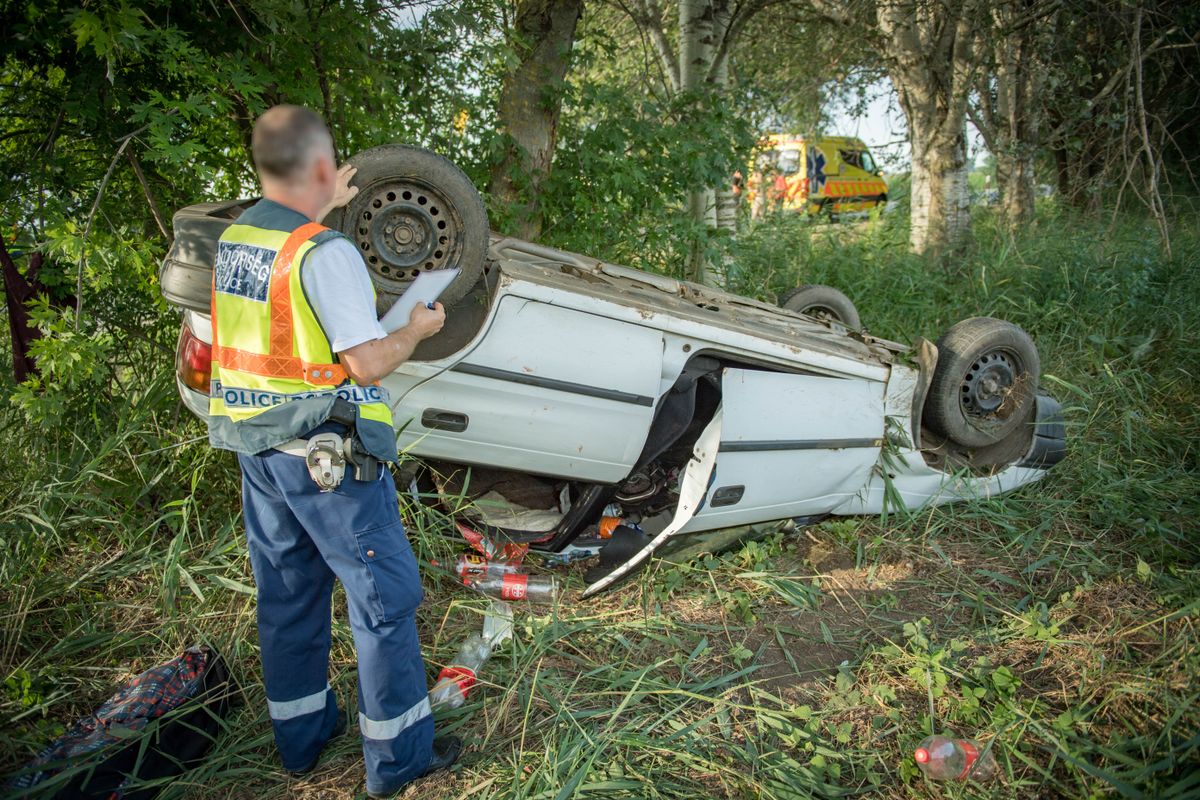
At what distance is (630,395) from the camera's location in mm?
2812

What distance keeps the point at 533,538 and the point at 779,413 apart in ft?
3.85

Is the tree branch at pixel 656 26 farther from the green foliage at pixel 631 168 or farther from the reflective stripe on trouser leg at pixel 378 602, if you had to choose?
the reflective stripe on trouser leg at pixel 378 602

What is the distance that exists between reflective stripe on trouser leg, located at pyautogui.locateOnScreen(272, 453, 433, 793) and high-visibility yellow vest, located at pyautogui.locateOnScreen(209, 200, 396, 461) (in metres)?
0.12

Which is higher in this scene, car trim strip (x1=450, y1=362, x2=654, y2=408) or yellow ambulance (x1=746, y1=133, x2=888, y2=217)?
yellow ambulance (x1=746, y1=133, x2=888, y2=217)

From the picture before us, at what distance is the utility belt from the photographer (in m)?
1.87

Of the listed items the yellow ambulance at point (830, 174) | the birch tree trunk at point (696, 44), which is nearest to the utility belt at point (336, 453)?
the birch tree trunk at point (696, 44)

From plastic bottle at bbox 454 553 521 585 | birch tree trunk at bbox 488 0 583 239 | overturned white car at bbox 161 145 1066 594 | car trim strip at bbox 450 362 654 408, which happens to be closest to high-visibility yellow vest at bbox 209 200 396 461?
overturned white car at bbox 161 145 1066 594

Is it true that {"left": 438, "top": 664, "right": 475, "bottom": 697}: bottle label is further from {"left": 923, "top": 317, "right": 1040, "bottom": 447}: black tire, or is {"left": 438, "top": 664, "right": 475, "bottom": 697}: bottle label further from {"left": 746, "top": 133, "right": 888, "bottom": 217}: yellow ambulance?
{"left": 746, "top": 133, "right": 888, "bottom": 217}: yellow ambulance

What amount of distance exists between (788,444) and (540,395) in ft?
3.76

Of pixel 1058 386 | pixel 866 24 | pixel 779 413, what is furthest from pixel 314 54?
pixel 866 24

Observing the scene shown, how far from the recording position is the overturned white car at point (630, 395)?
2.63 metres

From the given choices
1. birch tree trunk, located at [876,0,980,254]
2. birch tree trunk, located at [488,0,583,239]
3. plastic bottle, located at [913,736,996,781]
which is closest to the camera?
plastic bottle, located at [913,736,996,781]

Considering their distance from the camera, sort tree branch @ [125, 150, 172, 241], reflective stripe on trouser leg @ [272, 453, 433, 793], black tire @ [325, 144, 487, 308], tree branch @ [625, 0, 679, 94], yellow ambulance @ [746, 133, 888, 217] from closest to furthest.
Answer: reflective stripe on trouser leg @ [272, 453, 433, 793]
black tire @ [325, 144, 487, 308]
tree branch @ [125, 150, 172, 241]
tree branch @ [625, 0, 679, 94]
yellow ambulance @ [746, 133, 888, 217]

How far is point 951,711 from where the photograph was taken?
2.47 meters
